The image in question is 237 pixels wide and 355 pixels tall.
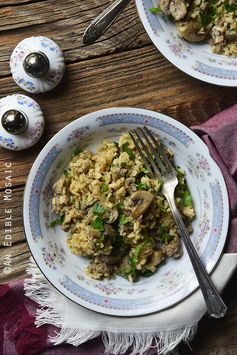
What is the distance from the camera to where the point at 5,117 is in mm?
1972

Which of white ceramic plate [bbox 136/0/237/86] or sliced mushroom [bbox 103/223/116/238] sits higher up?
white ceramic plate [bbox 136/0/237/86]

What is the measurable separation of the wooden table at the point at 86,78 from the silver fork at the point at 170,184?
197 mm

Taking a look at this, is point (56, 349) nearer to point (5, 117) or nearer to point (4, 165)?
point (4, 165)

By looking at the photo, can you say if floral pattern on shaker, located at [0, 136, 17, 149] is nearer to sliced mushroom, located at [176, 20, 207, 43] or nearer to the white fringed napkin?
the white fringed napkin

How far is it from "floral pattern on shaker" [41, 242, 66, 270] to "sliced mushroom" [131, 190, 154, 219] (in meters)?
0.32

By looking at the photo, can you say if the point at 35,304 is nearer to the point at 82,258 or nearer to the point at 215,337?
the point at 82,258

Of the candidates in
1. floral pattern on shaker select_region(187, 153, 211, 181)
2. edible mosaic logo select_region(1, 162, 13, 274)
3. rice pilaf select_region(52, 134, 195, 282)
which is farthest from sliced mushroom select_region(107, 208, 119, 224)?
edible mosaic logo select_region(1, 162, 13, 274)

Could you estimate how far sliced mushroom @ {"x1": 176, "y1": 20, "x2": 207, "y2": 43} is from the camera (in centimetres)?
201

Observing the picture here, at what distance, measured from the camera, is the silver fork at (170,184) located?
1.90 meters

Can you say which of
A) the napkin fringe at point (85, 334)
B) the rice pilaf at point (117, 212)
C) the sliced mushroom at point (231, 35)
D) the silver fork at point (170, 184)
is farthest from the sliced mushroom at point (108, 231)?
the sliced mushroom at point (231, 35)

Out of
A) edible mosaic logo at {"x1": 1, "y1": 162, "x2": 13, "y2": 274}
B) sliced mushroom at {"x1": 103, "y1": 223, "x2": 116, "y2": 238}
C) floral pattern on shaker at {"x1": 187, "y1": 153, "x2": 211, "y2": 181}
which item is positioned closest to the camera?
sliced mushroom at {"x1": 103, "y1": 223, "x2": 116, "y2": 238}

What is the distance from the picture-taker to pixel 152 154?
1.99 meters

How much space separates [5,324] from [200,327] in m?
0.71

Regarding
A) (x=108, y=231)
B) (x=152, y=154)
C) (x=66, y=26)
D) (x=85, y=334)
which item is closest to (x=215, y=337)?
Answer: (x=85, y=334)
